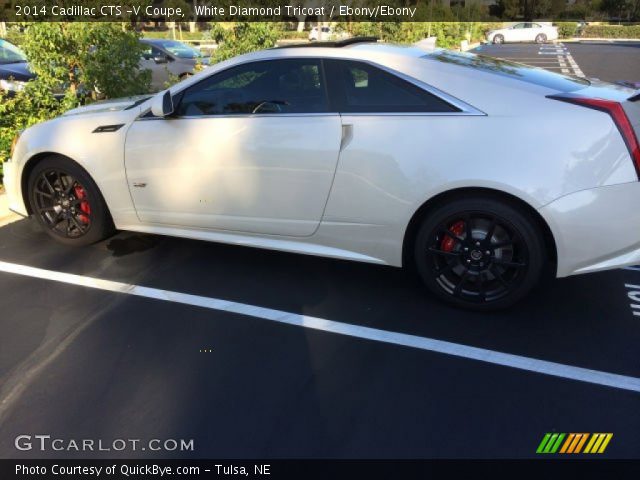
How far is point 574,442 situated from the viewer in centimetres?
244

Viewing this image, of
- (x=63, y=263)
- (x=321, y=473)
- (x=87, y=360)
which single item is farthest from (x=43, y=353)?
(x=321, y=473)

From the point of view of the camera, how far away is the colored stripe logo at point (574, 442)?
2.41 metres

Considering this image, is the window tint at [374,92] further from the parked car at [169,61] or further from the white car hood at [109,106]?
the parked car at [169,61]

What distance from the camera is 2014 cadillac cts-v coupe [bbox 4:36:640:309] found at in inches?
120

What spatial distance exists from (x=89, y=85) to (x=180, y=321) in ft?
14.7

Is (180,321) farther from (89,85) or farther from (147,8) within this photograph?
(147,8)

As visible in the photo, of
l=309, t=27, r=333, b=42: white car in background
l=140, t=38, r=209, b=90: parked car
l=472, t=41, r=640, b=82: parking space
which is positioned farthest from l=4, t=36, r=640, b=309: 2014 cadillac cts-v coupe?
l=472, t=41, r=640, b=82: parking space

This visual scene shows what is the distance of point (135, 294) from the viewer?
3781 mm

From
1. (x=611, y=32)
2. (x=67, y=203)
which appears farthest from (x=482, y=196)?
(x=611, y=32)

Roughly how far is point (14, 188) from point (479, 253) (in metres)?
3.60

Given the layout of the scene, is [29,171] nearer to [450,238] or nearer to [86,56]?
[86,56]

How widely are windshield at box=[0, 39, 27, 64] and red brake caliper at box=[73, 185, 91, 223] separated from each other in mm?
7327

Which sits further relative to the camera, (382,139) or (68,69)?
(68,69)

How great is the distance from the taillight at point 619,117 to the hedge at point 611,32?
4686 centimetres
